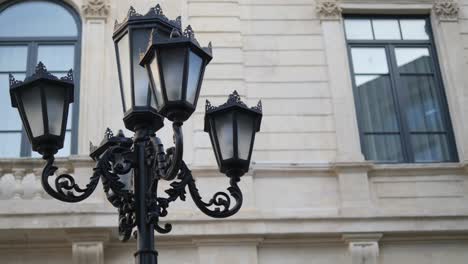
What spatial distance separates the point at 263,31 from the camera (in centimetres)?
1046

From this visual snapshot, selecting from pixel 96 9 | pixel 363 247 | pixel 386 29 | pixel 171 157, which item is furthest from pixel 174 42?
pixel 386 29

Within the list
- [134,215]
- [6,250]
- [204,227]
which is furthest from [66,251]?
[134,215]

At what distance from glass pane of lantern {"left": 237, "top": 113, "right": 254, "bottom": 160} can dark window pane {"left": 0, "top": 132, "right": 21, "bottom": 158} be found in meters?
5.36

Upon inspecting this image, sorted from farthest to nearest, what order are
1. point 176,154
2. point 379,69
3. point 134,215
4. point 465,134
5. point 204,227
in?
1. point 379,69
2. point 465,134
3. point 204,227
4. point 134,215
5. point 176,154

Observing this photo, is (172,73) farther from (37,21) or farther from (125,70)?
(37,21)

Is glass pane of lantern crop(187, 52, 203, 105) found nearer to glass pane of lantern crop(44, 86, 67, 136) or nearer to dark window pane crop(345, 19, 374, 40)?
glass pane of lantern crop(44, 86, 67, 136)

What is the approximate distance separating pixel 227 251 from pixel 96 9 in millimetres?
4136

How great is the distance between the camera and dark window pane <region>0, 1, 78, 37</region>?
1053 centimetres

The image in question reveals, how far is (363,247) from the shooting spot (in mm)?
8977

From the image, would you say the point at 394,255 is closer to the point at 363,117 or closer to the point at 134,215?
the point at 363,117

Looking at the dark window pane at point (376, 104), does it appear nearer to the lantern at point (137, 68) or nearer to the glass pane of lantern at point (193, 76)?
the lantern at point (137, 68)

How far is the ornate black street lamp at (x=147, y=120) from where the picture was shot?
183 inches

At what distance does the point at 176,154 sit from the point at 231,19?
19.7 feet

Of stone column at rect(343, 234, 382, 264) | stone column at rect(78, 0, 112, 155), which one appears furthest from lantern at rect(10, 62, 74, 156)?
stone column at rect(343, 234, 382, 264)
